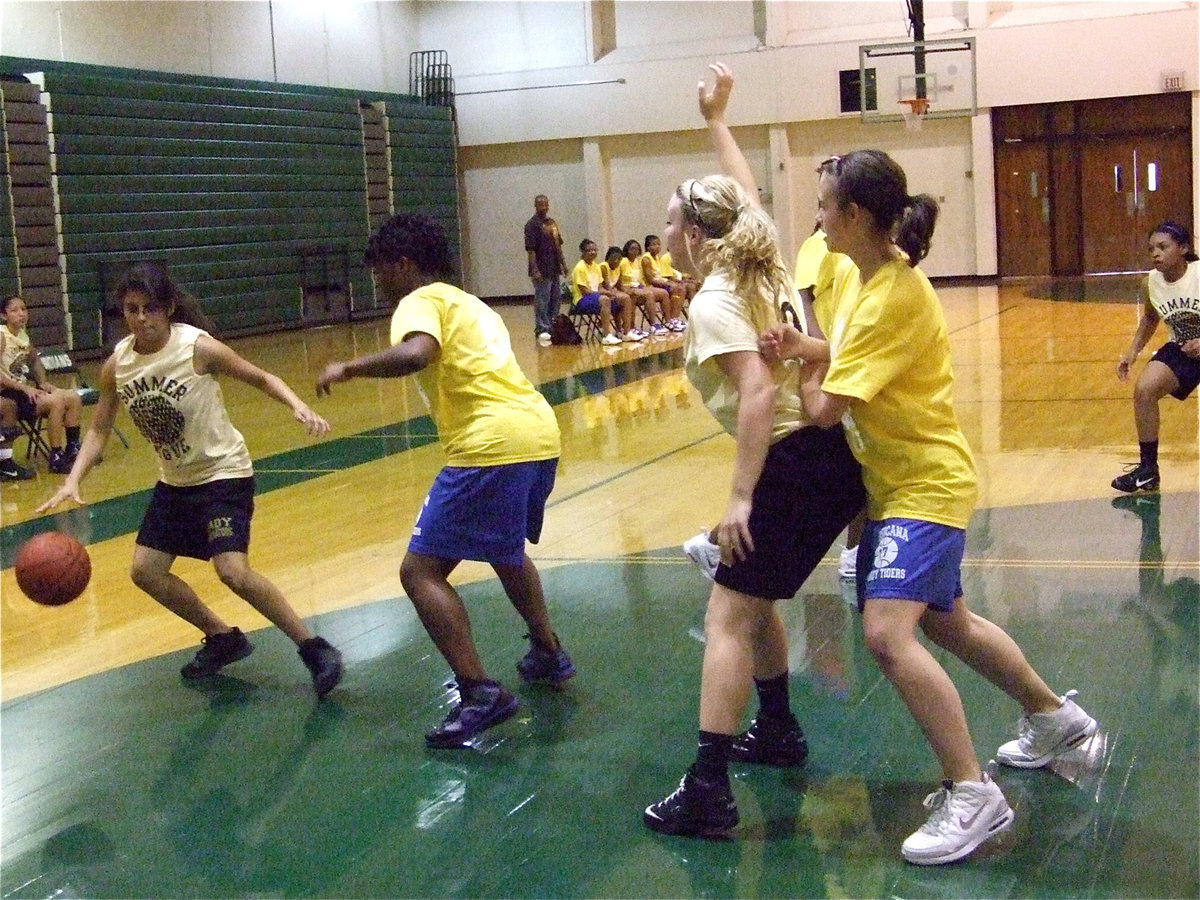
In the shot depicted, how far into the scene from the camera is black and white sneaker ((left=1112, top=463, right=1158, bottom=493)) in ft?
23.2

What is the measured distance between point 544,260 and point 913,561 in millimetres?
15207

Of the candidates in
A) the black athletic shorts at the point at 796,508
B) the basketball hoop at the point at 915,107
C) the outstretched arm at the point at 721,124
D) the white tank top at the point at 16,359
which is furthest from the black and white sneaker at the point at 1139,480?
the basketball hoop at the point at 915,107

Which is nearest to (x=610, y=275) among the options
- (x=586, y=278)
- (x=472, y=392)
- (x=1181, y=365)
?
(x=586, y=278)

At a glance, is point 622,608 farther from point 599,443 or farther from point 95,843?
point 599,443

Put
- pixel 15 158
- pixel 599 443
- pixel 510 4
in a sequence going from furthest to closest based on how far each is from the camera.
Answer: pixel 510 4
pixel 15 158
pixel 599 443

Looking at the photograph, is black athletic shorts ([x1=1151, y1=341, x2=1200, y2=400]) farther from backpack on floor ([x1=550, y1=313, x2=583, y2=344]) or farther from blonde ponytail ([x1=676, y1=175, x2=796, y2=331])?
backpack on floor ([x1=550, y1=313, x2=583, y2=344])

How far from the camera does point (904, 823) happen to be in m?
3.41

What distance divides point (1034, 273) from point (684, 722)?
2193 cm

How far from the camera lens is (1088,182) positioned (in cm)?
2391

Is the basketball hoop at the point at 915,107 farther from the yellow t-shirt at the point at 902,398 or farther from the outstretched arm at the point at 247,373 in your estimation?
the yellow t-shirt at the point at 902,398

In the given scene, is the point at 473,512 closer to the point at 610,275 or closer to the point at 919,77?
the point at 610,275

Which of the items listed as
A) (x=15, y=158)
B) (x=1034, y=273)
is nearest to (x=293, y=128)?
(x=15, y=158)

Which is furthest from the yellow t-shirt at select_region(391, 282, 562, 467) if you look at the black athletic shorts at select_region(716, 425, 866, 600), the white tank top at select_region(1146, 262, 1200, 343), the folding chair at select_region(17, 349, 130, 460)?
the folding chair at select_region(17, 349, 130, 460)

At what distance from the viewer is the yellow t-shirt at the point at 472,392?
13.8 ft
